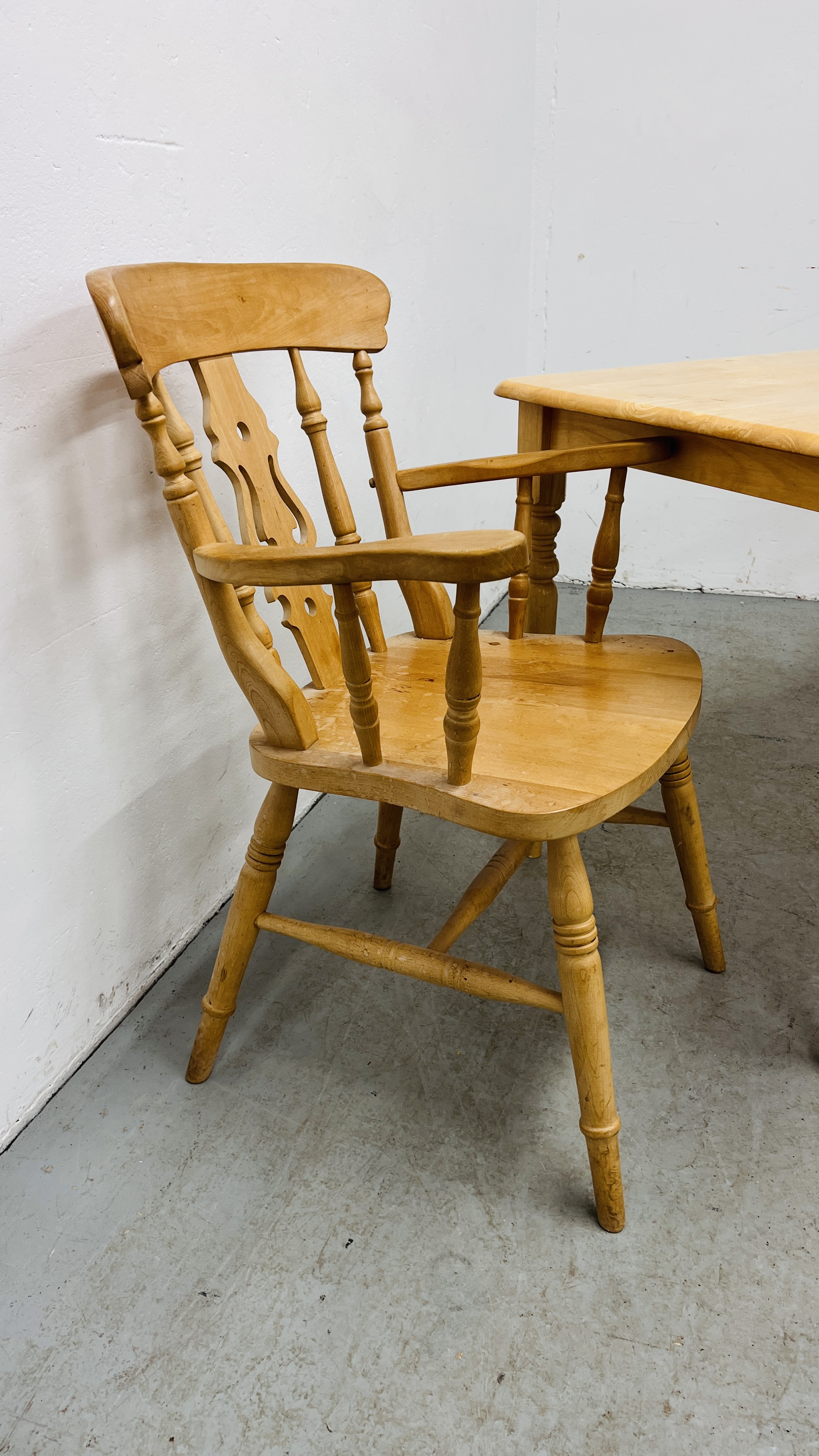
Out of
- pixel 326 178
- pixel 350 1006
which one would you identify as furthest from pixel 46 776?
pixel 326 178

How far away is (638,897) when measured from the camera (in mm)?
1510

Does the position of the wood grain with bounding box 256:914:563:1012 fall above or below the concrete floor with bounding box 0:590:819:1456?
above

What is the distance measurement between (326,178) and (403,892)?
4.01 ft

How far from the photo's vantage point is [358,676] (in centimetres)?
87

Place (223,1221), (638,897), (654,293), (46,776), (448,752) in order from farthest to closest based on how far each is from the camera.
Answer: (654,293)
(638,897)
(46,776)
(223,1221)
(448,752)

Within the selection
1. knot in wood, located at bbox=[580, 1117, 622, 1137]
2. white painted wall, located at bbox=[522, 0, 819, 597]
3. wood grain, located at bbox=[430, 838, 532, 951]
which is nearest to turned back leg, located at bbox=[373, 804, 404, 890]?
wood grain, located at bbox=[430, 838, 532, 951]

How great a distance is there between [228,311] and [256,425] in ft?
0.45

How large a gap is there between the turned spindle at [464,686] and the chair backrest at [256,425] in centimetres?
20

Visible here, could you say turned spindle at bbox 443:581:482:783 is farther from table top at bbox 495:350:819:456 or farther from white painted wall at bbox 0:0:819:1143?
white painted wall at bbox 0:0:819:1143

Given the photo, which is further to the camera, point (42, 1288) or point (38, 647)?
point (38, 647)

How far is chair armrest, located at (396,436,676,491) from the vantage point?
43.2 inches

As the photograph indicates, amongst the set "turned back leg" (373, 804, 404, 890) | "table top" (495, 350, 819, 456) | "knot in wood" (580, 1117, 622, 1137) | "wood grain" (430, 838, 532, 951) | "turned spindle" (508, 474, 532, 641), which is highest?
"table top" (495, 350, 819, 456)

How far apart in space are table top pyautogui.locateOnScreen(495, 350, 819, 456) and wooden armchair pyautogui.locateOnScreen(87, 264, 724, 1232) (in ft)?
0.22

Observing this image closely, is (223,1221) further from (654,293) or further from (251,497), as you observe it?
(654,293)
